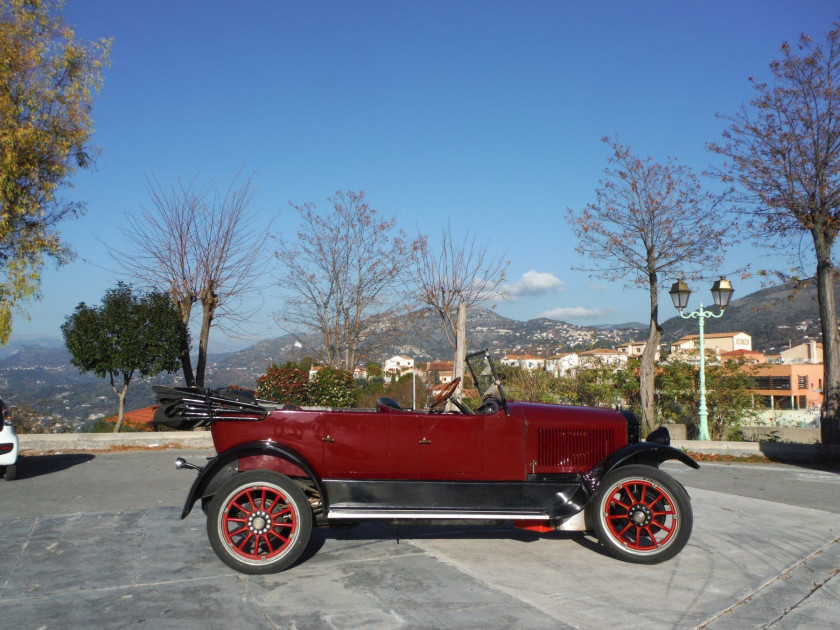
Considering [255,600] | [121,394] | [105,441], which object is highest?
[121,394]

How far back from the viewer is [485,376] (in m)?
5.82

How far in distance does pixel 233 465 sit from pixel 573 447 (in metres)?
2.59

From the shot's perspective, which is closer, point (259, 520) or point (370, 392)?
point (259, 520)

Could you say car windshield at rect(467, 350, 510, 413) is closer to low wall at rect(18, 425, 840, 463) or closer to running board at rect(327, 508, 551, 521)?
running board at rect(327, 508, 551, 521)

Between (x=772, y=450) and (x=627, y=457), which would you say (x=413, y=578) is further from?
(x=772, y=450)

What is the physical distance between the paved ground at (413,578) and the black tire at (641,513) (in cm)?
12

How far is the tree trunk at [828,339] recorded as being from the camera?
1226 cm

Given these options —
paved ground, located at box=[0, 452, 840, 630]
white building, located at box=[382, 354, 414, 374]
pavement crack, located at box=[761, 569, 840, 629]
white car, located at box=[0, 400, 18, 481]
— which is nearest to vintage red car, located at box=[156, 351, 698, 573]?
paved ground, located at box=[0, 452, 840, 630]

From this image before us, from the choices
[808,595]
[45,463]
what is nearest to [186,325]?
[45,463]

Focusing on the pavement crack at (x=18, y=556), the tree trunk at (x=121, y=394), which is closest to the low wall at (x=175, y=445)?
the tree trunk at (x=121, y=394)

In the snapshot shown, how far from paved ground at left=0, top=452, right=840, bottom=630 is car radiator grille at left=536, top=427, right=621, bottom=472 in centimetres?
70

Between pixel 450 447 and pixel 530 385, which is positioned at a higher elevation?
pixel 530 385

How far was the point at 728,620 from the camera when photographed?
3846mm

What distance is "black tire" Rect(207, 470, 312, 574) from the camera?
460 cm
